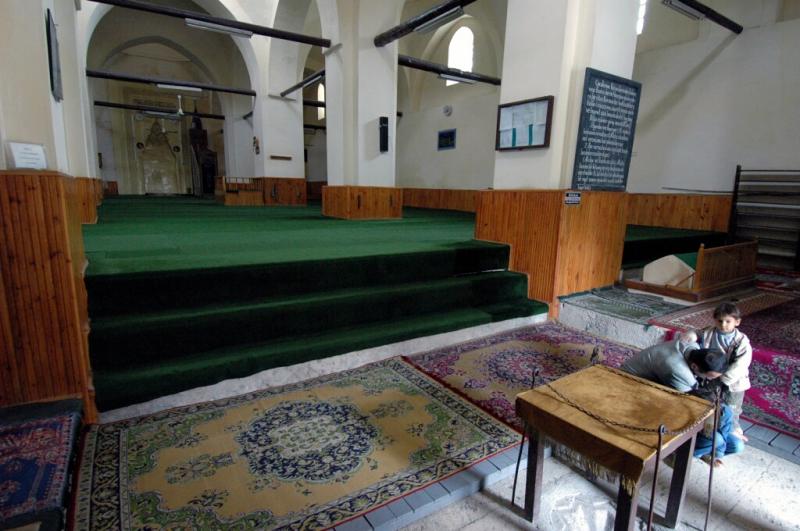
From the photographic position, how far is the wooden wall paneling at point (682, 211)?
23.6 ft

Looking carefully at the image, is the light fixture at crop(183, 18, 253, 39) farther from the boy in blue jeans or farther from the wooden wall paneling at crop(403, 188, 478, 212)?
the boy in blue jeans

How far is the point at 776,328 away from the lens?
10.5 ft

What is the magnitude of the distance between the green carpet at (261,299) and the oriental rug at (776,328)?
1.52 m

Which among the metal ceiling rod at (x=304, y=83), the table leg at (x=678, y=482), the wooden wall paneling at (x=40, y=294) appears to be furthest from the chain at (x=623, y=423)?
the metal ceiling rod at (x=304, y=83)

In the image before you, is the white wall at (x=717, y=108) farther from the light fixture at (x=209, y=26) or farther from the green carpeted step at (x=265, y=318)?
the light fixture at (x=209, y=26)

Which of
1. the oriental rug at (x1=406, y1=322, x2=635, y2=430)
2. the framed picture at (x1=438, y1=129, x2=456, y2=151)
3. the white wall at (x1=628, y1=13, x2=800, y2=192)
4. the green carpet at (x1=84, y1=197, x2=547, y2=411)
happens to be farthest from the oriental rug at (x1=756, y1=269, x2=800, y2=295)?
the framed picture at (x1=438, y1=129, x2=456, y2=151)

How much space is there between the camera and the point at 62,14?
4.58m

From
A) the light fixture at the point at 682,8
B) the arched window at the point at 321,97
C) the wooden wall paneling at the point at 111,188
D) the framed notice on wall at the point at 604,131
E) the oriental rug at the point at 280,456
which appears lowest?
the oriental rug at the point at 280,456

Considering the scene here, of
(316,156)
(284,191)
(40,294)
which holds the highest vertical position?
(316,156)

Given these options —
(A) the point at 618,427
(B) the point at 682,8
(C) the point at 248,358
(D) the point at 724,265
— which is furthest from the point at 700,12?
(C) the point at 248,358

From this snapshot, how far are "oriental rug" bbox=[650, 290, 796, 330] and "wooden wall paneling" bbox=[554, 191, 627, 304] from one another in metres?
0.81

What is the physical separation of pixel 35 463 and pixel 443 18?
20.4ft

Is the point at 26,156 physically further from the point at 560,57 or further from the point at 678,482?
the point at 560,57

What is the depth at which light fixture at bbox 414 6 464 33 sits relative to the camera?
564cm
